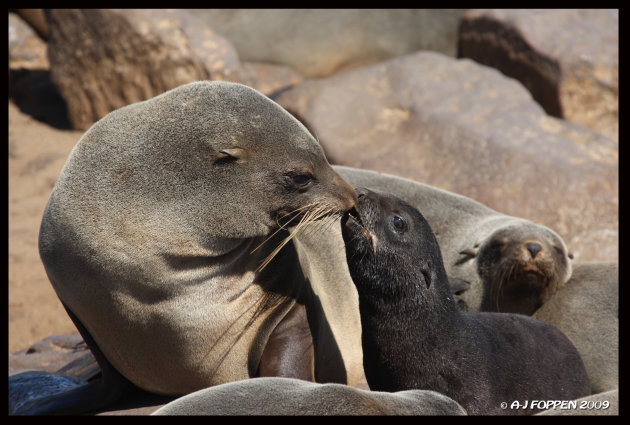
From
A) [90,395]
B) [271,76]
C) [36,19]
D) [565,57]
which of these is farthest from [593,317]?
[36,19]

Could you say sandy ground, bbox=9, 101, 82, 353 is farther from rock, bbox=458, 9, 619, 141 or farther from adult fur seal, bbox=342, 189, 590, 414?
rock, bbox=458, 9, 619, 141

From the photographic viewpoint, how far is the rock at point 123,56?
10617 millimetres

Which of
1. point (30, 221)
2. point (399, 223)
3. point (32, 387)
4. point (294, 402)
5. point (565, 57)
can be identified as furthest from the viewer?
point (565, 57)

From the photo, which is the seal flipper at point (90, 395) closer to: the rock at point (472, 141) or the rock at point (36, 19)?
the rock at point (472, 141)

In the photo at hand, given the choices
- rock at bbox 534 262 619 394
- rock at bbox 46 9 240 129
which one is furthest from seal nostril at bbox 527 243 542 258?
rock at bbox 46 9 240 129

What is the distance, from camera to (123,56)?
10703mm

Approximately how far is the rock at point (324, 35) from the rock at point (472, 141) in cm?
369

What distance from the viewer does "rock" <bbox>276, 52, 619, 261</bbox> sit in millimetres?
7941

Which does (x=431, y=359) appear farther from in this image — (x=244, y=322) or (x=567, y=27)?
(x=567, y=27)

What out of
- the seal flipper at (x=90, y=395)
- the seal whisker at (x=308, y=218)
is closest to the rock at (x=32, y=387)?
the seal flipper at (x=90, y=395)

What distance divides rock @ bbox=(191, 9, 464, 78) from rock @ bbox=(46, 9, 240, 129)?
260 cm

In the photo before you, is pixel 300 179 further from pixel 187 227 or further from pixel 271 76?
pixel 271 76

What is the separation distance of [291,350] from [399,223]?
2.92 feet
